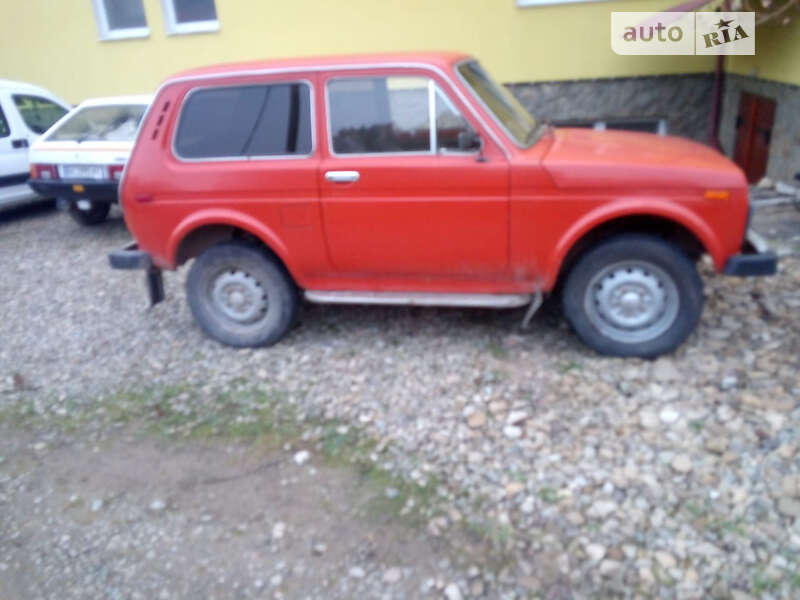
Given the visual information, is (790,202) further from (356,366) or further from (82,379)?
(82,379)

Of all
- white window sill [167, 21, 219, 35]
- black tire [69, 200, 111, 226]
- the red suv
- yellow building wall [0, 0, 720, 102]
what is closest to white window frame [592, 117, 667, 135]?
yellow building wall [0, 0, 720, 102]

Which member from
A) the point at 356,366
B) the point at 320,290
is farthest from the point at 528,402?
the point at 320,290

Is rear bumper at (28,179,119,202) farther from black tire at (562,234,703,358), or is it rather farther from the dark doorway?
the dark doorway

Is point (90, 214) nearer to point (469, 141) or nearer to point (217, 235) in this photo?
point (217, 235)

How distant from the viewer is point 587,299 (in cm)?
455

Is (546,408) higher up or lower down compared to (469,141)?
lower down

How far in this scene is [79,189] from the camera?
799 centimetres

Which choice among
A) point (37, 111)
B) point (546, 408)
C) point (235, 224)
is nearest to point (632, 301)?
point (546, 408)

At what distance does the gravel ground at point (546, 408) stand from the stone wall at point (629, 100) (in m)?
4.40

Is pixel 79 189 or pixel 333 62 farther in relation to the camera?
pixel 79 189

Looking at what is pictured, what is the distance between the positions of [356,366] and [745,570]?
2.67m

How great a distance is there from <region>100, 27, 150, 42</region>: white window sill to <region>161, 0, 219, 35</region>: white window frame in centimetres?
38

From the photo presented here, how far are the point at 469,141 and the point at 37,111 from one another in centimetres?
790

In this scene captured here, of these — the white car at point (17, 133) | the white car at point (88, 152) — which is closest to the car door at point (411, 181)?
the white car at point (88, 152)
